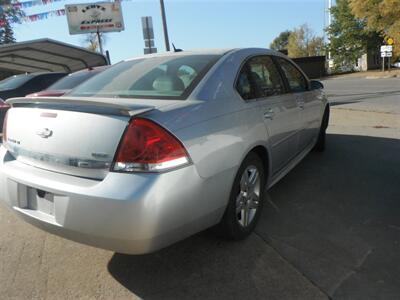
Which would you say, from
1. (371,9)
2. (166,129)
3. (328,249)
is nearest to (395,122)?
(328,249)

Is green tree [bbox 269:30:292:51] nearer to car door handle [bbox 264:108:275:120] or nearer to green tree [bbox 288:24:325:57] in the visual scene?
green tree [bbox 288:24:325:57]

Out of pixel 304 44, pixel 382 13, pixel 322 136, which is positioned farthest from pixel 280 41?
pixel 322 136

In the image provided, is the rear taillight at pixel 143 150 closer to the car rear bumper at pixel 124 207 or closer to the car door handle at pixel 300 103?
the car rear bumper at pixel 124 207

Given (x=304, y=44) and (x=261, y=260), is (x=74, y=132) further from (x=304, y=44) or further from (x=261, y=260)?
(x=304, y=44)

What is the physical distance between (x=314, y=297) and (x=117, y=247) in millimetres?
1244

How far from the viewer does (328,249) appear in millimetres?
3004

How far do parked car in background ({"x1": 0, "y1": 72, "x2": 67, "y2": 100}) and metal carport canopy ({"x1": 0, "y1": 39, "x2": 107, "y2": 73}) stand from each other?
3.07m

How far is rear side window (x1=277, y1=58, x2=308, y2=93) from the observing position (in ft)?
14.0

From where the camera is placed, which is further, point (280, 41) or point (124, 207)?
point (280, 41)

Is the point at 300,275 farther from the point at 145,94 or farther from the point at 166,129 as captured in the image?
the point at 145,94

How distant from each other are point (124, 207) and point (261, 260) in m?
1.22

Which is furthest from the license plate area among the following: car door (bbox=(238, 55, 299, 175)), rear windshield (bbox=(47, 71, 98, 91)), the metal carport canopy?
the metal carport canopy

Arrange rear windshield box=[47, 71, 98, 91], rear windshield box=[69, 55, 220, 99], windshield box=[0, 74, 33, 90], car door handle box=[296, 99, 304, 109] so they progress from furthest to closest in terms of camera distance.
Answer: windshield box=[0, 74, 33, 90] < rear windshield box=[47, 71, 98, 91] < car door handle box=[296, 99, 304, 109] < rear windshield box=[69, 55, 220, 99]

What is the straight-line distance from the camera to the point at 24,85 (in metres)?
8.22
